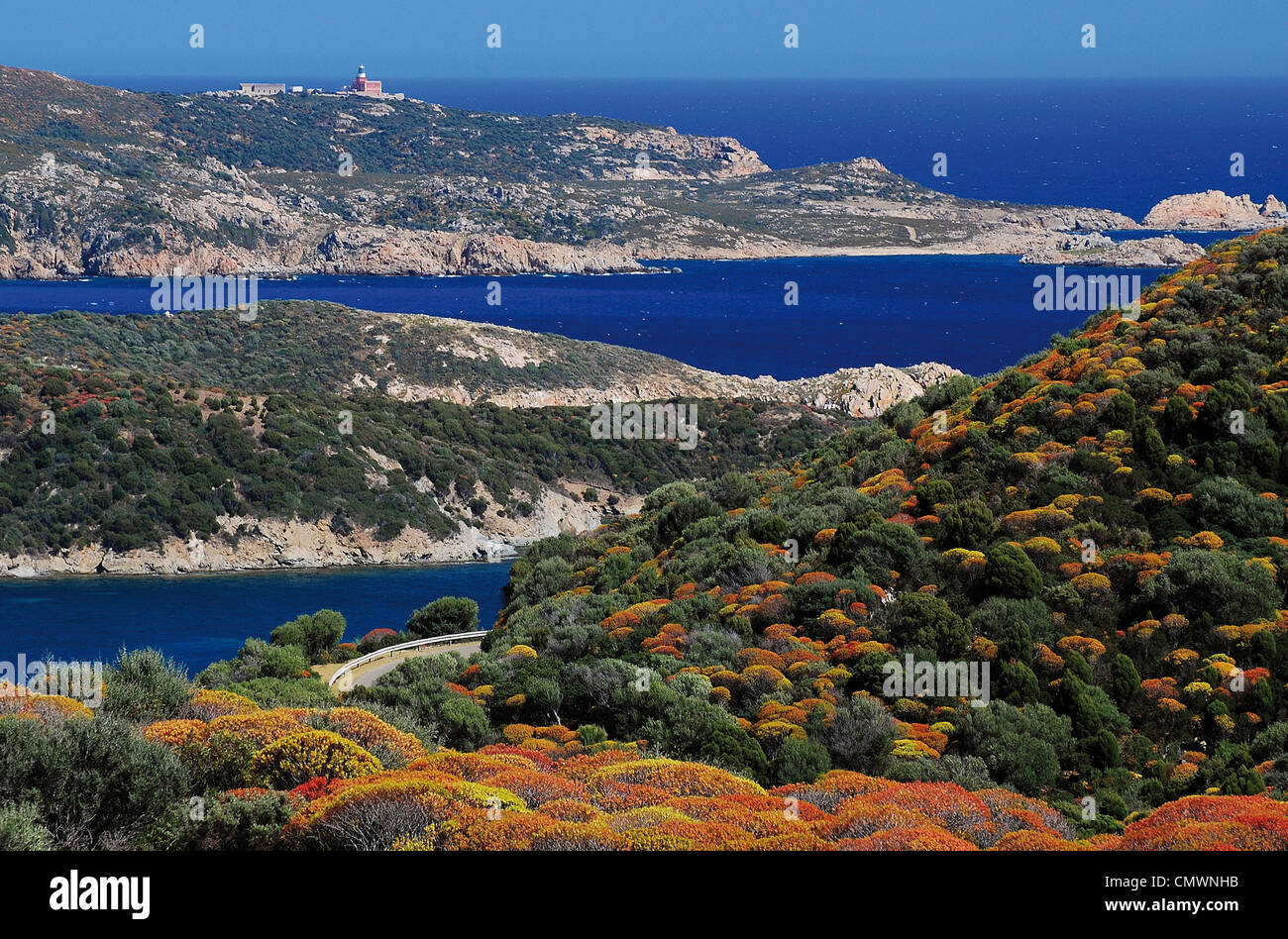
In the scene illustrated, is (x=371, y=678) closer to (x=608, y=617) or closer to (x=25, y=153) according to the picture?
(x=608, y=617)

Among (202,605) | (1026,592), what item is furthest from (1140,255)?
(1026,592)

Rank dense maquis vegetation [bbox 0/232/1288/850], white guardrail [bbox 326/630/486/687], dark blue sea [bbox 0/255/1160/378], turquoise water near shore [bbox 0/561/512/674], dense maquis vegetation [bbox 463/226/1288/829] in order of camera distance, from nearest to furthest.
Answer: dense maquis vegetation [bbox 0/232/1288/850], dense maquis vegetation [bbox 463/226/1288/829], white guardrail [bbox 326/630/486/687], turquoise water near shore [bbox 0/561/512/674], dark blue sea [bbox 0/255/1160/378]

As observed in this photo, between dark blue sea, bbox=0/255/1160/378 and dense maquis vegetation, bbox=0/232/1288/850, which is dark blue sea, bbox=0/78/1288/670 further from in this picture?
dense maquis vegetation, bbox=0/232/1288/850

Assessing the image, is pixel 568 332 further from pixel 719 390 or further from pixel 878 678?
pixel 878 678

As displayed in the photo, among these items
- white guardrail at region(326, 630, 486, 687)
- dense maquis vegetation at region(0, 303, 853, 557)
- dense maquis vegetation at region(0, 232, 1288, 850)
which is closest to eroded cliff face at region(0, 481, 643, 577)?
dense maquis vegetation at region(0, 303, 853, 557)

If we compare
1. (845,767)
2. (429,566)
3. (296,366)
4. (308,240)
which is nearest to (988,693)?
(845,767)

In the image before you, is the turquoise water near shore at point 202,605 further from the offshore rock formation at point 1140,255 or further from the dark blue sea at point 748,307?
the offshore rock formation at point 1140,255

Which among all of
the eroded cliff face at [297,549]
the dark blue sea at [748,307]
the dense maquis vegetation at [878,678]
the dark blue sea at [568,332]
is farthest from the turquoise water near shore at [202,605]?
the dark blue sea at [748,307]
